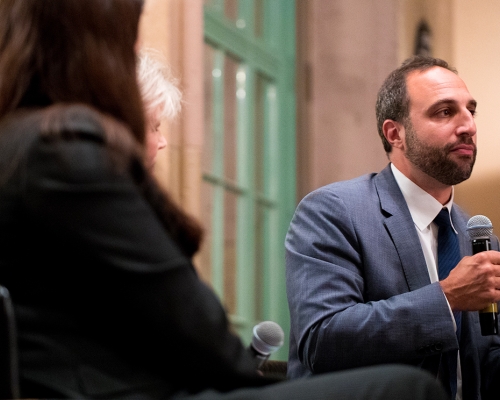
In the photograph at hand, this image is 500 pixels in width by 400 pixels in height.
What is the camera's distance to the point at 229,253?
5254 mm

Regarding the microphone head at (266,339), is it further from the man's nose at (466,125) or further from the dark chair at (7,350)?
the man's nose at (466,125)

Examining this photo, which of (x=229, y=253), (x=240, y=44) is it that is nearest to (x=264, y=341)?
(x=229, y=253)

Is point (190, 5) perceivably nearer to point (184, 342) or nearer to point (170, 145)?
point (170, 145)

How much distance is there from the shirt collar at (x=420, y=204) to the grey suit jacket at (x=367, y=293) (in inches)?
1.6

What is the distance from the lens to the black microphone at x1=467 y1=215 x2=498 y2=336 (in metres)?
2.36

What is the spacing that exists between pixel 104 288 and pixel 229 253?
4.06 meters

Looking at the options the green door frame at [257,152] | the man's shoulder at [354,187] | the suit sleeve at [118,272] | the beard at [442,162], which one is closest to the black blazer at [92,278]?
the suit sleeve at [118,272]

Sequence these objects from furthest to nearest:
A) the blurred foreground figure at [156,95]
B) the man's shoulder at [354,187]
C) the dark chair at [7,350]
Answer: the man's shoulder at [354,187] → the blurred foreground figure at [156,95] → the dark chair at [7,350]

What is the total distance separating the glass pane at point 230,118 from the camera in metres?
5.31

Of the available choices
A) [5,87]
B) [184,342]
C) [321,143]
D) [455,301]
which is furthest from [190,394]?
[321,143]

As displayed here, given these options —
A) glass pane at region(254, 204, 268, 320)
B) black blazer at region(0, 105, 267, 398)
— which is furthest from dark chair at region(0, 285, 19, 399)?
glass pane at region(254, 204, 268, 320)

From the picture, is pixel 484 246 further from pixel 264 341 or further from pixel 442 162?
pixel 264 341

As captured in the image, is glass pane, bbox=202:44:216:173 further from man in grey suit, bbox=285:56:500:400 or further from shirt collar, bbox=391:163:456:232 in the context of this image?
shirt collar, bbox=391:163:456:232

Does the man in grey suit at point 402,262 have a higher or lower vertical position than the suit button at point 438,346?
higher
